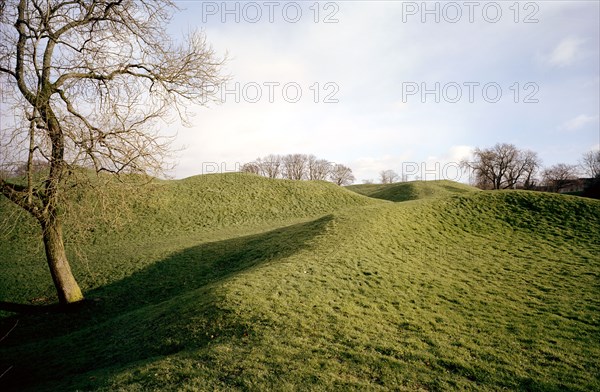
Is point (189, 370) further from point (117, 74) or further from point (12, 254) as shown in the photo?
point (12, 254)

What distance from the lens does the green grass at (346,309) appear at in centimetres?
801

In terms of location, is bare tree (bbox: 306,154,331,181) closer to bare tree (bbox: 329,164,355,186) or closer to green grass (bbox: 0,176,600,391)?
bare tree (bbox: 329,164,355,186)

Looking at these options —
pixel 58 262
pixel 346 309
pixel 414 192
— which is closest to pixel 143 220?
pixel 58 262

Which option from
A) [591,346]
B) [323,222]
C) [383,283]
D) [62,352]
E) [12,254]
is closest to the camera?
[591,346]

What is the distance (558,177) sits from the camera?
104 metres

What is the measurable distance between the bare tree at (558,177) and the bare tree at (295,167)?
82.3 metres

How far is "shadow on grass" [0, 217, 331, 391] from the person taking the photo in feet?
32.8

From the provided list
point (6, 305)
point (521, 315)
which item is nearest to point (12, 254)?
point (6, 305)

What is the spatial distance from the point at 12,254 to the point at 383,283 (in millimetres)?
30959

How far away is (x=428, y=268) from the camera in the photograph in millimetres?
16844

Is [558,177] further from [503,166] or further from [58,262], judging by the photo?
[58,262]

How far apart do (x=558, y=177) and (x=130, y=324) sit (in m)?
132

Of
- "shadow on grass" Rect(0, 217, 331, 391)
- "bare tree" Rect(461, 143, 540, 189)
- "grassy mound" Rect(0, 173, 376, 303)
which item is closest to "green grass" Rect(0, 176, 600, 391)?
"shadow on grass" Rect(0, 217, 331, 391)

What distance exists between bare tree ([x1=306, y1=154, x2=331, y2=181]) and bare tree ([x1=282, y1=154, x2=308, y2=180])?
6.20 feet
